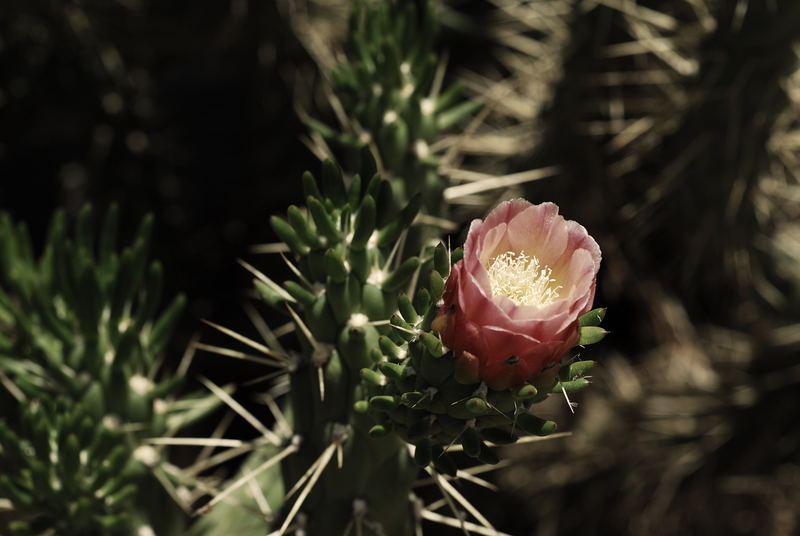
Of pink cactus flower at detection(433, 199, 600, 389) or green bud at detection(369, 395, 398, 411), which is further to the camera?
green bud at detection(369, 395, 398, 411)

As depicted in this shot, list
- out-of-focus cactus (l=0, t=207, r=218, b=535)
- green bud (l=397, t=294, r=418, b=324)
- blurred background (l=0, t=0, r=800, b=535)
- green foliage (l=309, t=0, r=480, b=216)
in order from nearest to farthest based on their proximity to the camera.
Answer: green bud (l=397, t=294, r=418, b=324)
out-of-focus cactus (l=0, t=207, r=218, b=535)
green foliage (l=309, t=0, r=480, b=216)
blurred background (l=0, t=0, r=800, b=535)

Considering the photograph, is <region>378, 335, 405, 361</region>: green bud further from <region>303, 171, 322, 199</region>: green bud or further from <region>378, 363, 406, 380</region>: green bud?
<region>303, 171, 322, 199</region>: green bud

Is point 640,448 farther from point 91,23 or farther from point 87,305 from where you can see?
point 91,23

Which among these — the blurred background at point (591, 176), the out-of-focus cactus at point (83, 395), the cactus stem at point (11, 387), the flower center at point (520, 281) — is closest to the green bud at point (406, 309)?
the flower center at point (520, 281)

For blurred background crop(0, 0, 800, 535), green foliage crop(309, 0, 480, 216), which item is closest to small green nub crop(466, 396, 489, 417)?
green foliage crop(309, 0, 480, 216)

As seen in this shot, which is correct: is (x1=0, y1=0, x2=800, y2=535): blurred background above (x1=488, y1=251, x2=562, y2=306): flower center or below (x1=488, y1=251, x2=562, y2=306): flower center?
below

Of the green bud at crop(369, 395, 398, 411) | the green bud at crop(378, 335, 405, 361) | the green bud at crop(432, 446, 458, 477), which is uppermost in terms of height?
the green bud at crop(378, 335, 405, 361)

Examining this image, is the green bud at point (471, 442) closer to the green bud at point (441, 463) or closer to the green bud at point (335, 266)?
the green bud at point (441, 463)

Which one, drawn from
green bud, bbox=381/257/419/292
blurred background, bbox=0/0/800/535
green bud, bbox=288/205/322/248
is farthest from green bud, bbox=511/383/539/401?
blurred background, bbox=0/0/800/535

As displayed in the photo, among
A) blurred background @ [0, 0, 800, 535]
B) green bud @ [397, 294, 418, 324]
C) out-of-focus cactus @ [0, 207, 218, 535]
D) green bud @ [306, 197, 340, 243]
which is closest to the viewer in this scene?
green bud @ [397, 294, 418, 324]

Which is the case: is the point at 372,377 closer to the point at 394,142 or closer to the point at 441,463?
the point at 441,463
